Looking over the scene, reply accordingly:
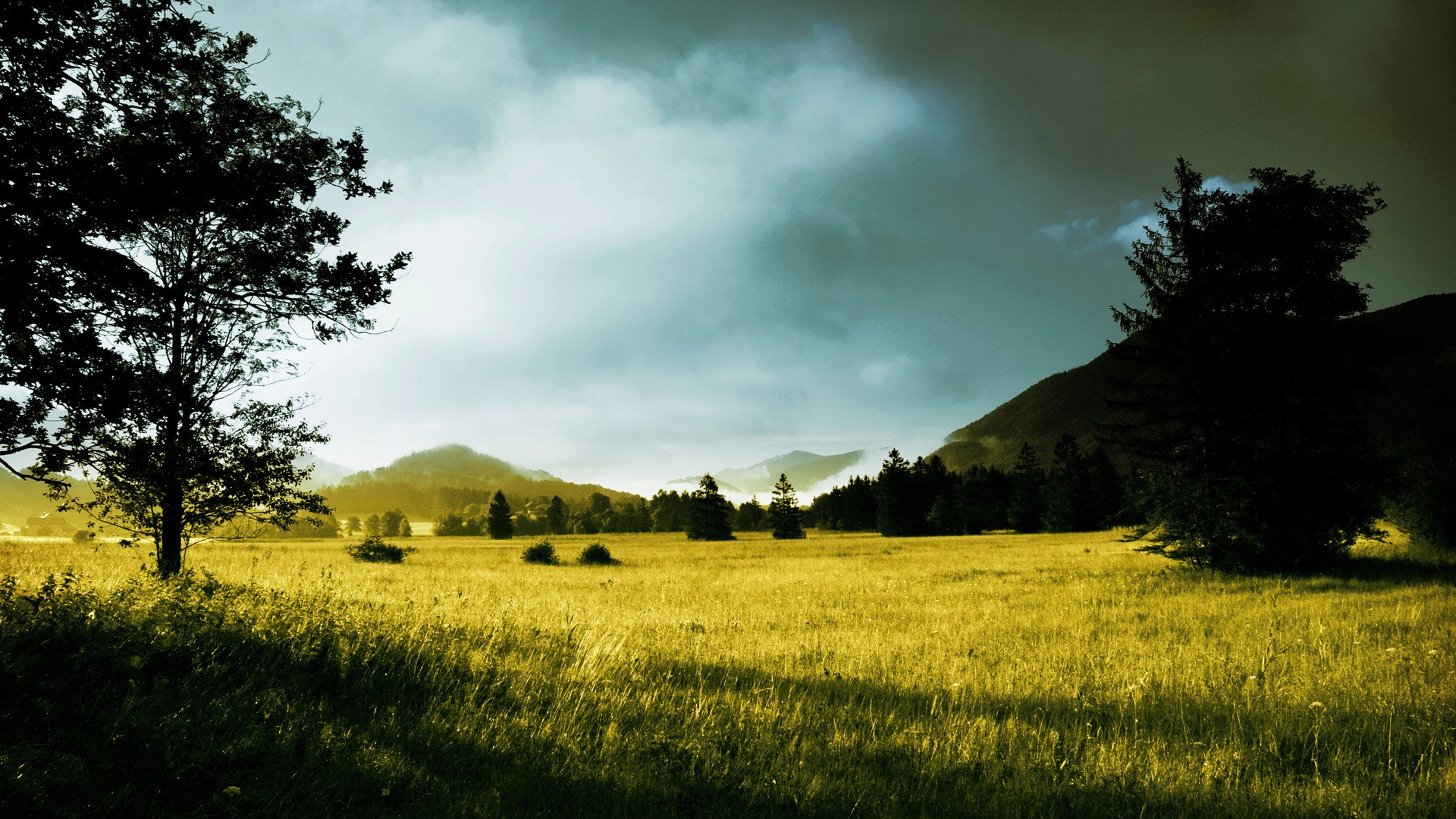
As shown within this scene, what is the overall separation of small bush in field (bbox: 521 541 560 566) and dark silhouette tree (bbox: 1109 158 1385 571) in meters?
30.6

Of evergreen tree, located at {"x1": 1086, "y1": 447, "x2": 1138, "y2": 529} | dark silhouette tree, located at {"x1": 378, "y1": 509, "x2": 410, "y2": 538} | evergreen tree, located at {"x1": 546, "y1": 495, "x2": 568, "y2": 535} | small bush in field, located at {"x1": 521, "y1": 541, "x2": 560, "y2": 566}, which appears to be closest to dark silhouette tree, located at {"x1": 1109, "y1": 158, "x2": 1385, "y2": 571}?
small bush in field, located at {"x1": 521, "y1": 541, "x2": 560, "y2": 566}

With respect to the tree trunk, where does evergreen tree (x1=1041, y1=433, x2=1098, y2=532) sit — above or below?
A: below

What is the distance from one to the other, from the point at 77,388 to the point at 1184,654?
14.4m

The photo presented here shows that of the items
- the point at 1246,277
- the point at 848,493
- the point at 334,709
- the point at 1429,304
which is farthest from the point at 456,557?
the point at 1429,304

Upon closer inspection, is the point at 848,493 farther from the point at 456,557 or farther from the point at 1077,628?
the point at 1077,628

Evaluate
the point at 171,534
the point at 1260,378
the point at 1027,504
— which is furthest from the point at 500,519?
the point at 1260,378

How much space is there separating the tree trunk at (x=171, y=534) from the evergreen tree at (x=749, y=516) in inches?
3924

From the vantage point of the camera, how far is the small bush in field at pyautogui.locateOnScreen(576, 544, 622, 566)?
34.3m

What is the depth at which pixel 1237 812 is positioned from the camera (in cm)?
378

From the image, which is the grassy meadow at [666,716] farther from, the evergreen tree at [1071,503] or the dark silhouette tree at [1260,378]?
the evergreen tree at [1071,503]

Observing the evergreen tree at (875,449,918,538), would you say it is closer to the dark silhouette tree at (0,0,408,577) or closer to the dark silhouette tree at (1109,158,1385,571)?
the dark silhouette tree at (1109,158,1385,571)

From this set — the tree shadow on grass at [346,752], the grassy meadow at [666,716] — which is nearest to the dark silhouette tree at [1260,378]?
the grassy meadow at [666,716]

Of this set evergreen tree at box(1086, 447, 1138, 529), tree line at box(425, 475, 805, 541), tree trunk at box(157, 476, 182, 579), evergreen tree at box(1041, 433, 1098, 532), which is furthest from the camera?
tree line at box(425, 475, 805, 541)

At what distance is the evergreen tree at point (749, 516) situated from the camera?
109m
